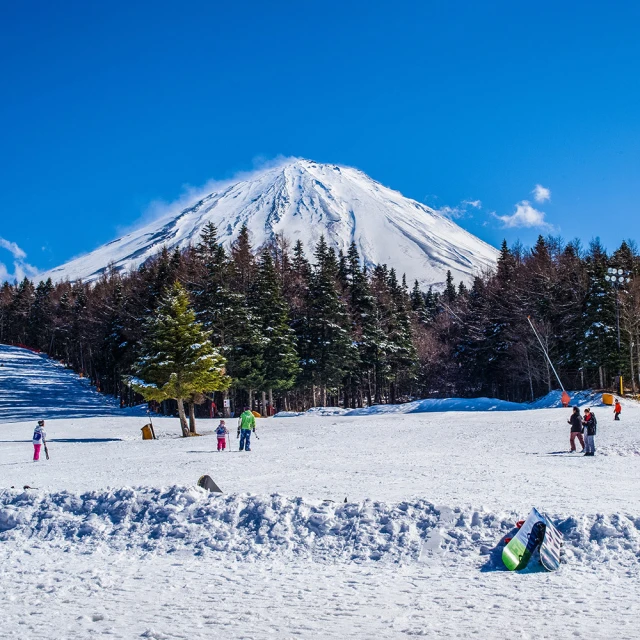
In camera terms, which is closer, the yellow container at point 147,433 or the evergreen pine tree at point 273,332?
the yellow container at point 147,433

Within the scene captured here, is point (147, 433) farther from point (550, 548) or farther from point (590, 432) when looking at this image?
point (550, 548)

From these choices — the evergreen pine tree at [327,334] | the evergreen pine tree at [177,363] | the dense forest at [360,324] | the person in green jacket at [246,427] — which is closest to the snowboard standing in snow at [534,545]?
the person in green jacket at [246,427]

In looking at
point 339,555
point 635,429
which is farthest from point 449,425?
point 339,555

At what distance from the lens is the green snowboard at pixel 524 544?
842 centimetres

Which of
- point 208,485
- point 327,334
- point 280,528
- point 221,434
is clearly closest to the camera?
point 280,528

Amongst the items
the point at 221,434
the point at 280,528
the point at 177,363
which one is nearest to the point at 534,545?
the point at 280,528

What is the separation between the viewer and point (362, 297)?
49.0 meters

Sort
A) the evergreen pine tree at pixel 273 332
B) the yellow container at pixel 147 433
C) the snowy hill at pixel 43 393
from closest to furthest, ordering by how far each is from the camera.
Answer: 1. the yellow container at pixel 147 433
2. the evergreen pine tree at pixel 273 332
3. the snowy hill at pixel 43 393

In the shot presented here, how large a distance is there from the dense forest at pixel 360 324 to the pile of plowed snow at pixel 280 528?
24.1 m

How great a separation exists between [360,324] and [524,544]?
131 feet

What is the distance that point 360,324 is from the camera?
159 ft

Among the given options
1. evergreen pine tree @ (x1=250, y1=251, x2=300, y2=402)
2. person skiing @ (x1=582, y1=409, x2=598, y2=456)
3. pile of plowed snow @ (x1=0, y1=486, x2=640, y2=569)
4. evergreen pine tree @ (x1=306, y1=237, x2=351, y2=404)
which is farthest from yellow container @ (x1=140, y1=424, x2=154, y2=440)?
person skiing @ (x1=582, y1=409, x2=598, y2=456)

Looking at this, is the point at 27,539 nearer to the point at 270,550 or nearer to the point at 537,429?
the point at 270,550

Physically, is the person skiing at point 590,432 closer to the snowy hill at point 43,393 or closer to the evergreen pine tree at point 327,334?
the evergreen pine tree at point 327,334
